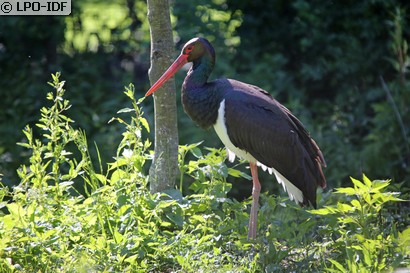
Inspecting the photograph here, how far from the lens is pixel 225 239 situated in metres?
5.10

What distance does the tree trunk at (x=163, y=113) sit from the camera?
5293 millimetres

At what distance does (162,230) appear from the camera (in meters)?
5.13

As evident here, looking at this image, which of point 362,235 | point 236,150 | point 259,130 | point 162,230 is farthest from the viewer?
point 236,150

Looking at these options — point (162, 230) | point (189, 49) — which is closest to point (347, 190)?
point (162, 230)

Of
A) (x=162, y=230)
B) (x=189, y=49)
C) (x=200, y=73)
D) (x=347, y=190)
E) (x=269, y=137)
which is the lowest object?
(x=162, y=230)

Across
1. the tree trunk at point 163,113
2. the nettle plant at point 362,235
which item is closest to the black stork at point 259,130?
the tree trunk at point 163,113

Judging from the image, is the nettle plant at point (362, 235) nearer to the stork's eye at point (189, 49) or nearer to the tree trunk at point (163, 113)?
the tree trunk at point (163, 113)

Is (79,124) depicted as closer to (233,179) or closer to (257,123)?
(233,179)

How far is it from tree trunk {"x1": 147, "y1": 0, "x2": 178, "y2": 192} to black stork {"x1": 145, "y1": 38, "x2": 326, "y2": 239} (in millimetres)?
109

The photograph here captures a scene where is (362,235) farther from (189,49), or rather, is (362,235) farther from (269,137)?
(189,49)

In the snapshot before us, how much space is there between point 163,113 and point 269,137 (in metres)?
0.70

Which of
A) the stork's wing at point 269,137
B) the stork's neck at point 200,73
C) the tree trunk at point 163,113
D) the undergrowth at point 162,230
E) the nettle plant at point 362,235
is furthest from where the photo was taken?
the stork's neck at point 200,73

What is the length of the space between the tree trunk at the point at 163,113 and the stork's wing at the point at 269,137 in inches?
15.3

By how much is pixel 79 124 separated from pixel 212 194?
3.82 metres
